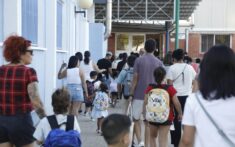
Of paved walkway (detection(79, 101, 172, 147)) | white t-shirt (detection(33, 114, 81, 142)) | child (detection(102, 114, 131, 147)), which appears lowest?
paved walkway (detection(79, 101, 172, 147))

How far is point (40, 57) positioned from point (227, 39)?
99.9 ft

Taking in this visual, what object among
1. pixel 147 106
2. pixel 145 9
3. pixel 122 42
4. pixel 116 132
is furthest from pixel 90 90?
pixel 122 42

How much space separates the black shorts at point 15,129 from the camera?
5.36 m

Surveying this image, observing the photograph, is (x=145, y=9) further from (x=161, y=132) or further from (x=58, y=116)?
(x=58, y=116)

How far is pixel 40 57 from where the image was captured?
1072cm

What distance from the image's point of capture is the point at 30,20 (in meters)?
9.65

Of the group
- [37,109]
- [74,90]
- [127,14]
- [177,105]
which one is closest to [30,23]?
[74,90]

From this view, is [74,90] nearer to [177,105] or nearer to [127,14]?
[177,105]

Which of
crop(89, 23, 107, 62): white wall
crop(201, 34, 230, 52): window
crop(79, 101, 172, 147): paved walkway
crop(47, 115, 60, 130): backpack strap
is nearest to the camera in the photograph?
crop(47, 115, 60, 130): backpack strap

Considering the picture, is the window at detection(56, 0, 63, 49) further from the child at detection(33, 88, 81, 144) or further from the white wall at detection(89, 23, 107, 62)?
the child at detection(33, 88, 81, 144)

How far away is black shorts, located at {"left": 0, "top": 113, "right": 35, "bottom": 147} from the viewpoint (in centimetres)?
536

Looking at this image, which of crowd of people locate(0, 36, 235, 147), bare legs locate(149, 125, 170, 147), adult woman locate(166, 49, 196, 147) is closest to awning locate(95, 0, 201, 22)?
crowd of people locate(0, 36, 235, 147)

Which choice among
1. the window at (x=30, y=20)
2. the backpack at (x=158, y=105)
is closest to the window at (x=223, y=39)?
the window at (x=30, y=20)

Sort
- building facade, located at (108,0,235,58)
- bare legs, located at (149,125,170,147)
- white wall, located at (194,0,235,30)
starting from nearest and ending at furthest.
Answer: bare legs, located at (149,125,170,147), building facade, located at (108,0,235,58), white wall, located at (194,0,235,30)
